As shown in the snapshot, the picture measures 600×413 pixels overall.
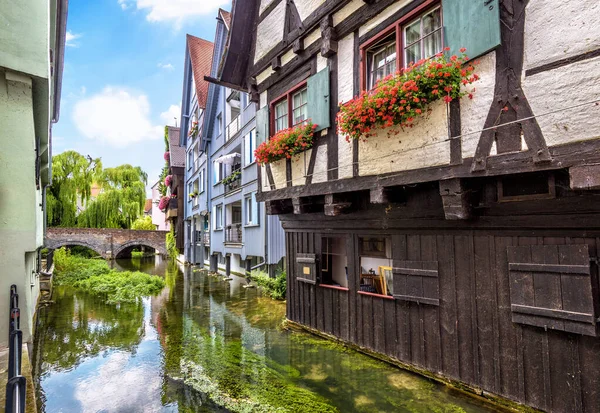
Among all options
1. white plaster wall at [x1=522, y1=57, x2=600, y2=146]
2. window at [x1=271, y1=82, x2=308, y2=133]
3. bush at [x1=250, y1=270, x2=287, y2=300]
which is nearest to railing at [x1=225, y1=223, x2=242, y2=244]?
bush at [x1=250, y1=270, x2=287, y2=300]

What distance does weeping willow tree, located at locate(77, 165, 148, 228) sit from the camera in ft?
95.5

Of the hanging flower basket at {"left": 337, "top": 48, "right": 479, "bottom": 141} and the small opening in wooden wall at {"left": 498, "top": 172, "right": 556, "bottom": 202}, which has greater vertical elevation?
the hanging flower basket at {"left": 337, "top": 48, "right": 479, "bottom": 141}

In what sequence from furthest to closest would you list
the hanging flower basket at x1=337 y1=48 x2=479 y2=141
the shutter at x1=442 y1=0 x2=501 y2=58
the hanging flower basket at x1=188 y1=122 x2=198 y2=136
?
1. the hanging flower basket at x1=188 y1=122 x2=198 y2=136
2. the hanging flower basket at x1=337 y1=48 x2=479 y2=141
3. the shutter at x1=442 y1=0 x2=501 y2=58

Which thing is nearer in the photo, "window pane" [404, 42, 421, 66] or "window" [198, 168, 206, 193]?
"window pane" [404, 42, 421, 66]

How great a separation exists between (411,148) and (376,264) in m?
4.69

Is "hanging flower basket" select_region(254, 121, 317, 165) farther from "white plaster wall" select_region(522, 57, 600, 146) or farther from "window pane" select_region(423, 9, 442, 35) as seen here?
"white plaster wall" select_region(522, 57, 600, 146)

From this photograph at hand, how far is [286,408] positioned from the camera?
450 centimetres

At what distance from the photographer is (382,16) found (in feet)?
17.6

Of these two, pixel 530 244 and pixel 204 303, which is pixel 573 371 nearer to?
pixel 530 244

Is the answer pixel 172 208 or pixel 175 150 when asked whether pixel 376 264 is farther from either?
pixel 175 150

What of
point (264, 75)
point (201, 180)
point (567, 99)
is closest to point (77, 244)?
point (201, 180)

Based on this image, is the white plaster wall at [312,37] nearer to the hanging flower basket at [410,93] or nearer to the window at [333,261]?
the hanging flower basket at [410,93]

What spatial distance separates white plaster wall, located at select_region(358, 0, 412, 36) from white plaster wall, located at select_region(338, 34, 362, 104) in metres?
0.29

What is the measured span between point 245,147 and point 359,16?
9935 mm
